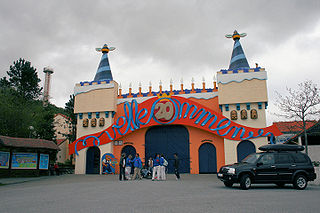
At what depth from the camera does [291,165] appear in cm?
1252

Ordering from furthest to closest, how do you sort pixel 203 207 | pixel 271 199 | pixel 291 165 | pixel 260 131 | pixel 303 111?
pixel 260 131 → pixel 303 111 → pixel 291 165 → pixel 271 199 → pixel 203 207

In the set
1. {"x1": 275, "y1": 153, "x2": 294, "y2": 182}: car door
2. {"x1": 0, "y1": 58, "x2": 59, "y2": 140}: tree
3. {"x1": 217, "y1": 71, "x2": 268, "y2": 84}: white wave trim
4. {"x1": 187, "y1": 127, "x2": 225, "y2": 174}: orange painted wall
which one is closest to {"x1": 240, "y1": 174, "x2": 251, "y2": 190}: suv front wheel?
{"x1": 275, "y1": 153, "x2": 294, "y2": 182}: car door

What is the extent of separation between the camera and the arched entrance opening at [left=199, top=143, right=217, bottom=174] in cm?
2314

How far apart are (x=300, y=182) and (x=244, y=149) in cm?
1022

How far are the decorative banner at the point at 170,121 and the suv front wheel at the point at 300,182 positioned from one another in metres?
9.94

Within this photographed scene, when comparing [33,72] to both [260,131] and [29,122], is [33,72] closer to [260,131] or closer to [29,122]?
[29,122]

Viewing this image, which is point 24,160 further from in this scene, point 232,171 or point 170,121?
point 232,171

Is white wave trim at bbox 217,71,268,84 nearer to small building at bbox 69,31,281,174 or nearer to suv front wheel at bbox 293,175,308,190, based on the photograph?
small building at bbox 69,31,281,174

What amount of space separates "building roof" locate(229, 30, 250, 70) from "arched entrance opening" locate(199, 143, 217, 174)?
753cm

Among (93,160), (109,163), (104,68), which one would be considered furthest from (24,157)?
(104,68)

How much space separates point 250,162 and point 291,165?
6.03ft

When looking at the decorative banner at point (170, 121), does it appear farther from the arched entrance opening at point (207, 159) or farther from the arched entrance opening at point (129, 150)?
the arched entrance opening at point (207, 159)

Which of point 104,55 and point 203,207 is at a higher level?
point 104,55

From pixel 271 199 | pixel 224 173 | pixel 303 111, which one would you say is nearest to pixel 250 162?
pixel 224 173
